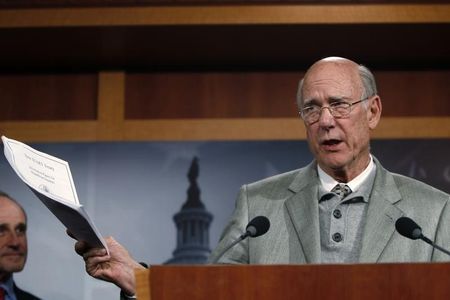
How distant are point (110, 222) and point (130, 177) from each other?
0.22 m

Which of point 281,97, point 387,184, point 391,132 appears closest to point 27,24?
point 281,97

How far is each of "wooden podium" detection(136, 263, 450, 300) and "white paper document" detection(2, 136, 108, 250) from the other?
1.00 ft

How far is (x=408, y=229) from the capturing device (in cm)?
196

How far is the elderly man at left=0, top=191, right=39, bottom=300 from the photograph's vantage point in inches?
146

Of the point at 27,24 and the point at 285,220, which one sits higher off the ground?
the point at 27,24

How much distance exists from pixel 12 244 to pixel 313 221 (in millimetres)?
1849

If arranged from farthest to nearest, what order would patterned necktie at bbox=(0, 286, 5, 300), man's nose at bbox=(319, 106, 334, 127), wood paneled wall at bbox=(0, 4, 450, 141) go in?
wood paneled wall at bbox=(0, 4, 450, 141), patterned necktie at bbox=(0, 286, 5, 300), man's nose at bbox=(319, 106, 334, 127)

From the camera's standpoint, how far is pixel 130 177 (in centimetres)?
389

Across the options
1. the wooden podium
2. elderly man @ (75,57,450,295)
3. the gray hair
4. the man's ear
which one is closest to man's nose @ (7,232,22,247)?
elderly man @ (75,57,450,295)

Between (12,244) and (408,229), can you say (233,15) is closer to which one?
(12,244)

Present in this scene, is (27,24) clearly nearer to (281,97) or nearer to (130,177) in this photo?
(130,177)

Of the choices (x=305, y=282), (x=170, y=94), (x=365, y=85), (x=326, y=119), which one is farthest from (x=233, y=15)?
(x=305, y=282)

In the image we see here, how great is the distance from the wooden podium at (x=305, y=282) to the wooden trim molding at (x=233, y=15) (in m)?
2.24

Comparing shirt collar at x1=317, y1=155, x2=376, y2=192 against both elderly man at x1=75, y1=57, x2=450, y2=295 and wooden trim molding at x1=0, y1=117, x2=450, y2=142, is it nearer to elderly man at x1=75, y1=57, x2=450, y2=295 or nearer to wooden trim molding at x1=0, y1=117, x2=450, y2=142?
elderly man at x1=75, y1=57, x2=450, y2=295
